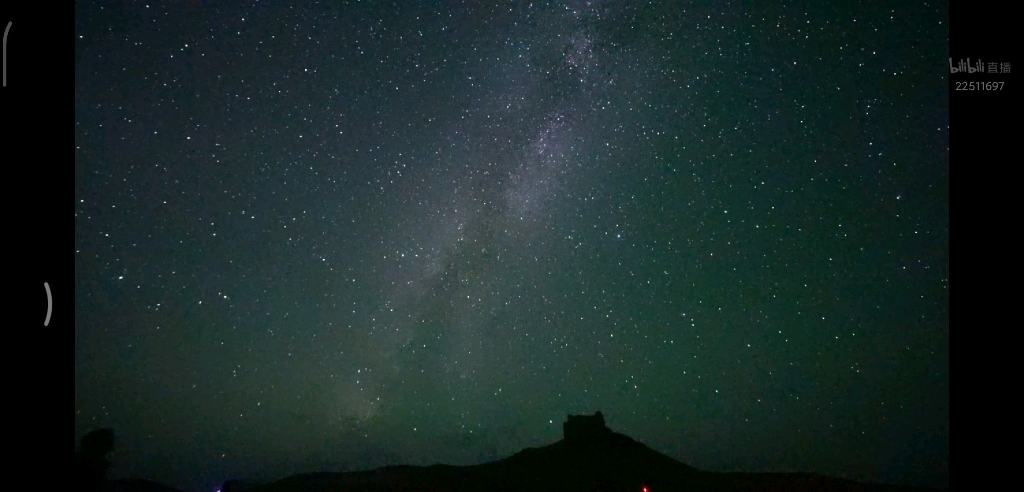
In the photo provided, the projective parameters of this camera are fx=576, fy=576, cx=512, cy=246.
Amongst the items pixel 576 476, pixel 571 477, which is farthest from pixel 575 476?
pixel 571 477

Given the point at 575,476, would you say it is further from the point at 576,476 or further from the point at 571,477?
the point at 571,477

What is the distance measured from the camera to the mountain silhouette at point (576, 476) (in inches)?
1123

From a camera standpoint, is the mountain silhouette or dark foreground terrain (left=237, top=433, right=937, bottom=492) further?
the mountain silhouette

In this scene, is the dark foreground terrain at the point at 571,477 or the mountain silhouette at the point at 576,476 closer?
the dark foreground terrain at the point at 571,477

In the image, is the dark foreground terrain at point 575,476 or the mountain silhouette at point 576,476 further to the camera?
the mountain silhouette at point 576,476

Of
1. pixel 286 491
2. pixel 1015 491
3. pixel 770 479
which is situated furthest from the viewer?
pixel 770 479

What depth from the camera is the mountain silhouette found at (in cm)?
2852

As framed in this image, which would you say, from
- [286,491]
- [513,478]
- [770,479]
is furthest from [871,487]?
[286,491]

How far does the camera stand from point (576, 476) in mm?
33656

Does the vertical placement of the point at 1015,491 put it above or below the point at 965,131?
below
